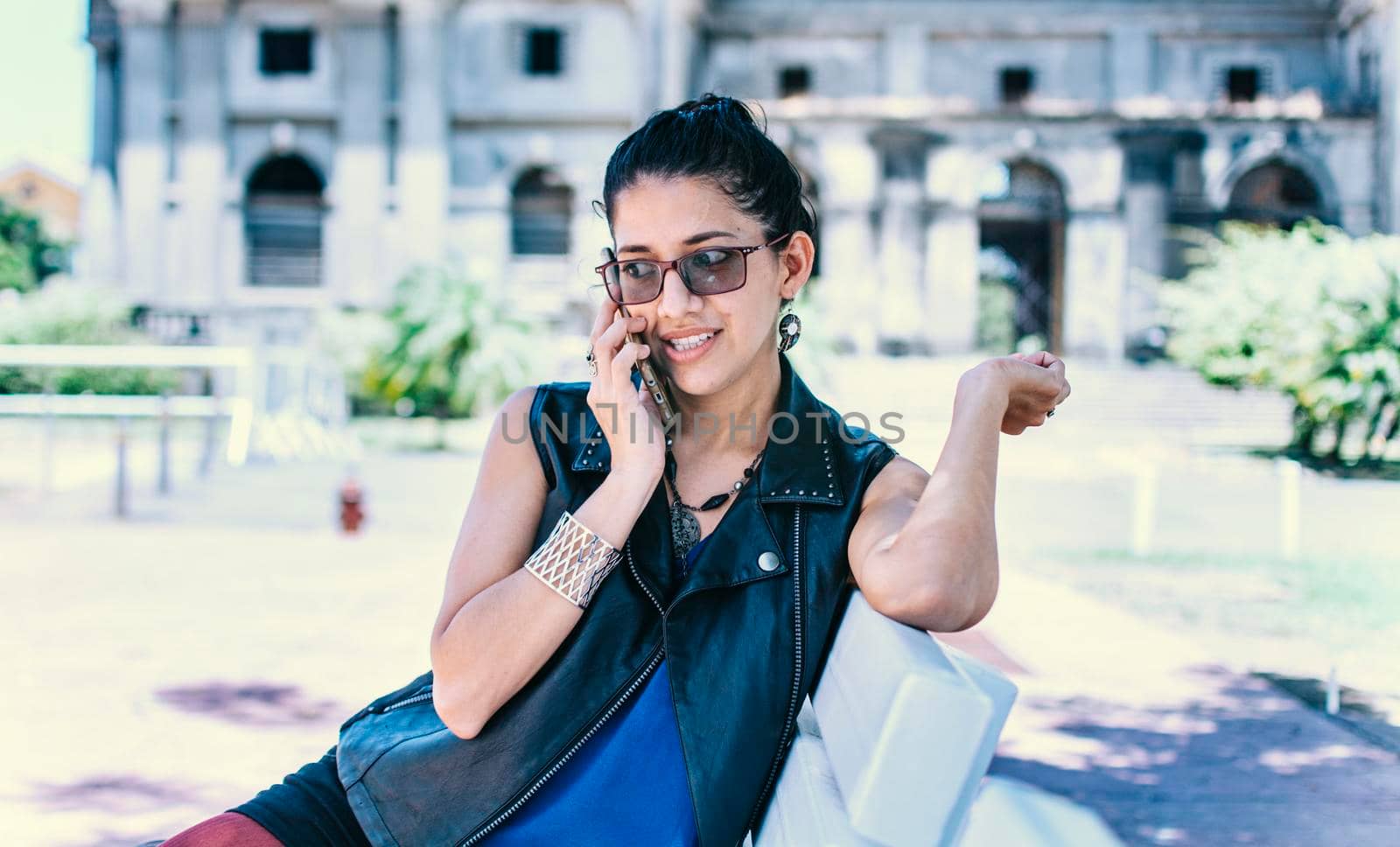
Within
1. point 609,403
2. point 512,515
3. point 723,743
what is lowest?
point 723,743

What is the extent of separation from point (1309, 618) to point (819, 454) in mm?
5780

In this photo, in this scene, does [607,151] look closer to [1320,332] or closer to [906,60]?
[906,60]

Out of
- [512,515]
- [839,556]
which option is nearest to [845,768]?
→ [839,556]

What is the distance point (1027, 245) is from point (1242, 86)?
620cm

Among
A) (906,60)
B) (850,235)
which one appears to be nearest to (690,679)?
(850,235)

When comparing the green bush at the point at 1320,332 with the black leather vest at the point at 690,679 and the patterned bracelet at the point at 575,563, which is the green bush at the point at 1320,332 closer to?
the black leather vest at the point at 690,679

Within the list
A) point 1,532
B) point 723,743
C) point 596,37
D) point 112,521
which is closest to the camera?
point 723,743

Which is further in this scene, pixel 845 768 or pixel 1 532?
pixel 1 532

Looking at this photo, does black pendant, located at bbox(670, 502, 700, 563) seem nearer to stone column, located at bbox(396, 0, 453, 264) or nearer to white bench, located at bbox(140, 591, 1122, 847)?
white bench, located at bbox(140, 591, 1122, 847)

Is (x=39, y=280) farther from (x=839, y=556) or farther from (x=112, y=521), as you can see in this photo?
(x=839, y=556)

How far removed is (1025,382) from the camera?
1.78m

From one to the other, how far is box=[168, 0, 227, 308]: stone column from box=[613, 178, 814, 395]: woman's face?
28.4 m

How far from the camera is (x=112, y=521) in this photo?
33.3 ft

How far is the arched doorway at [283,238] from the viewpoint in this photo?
28422mm
